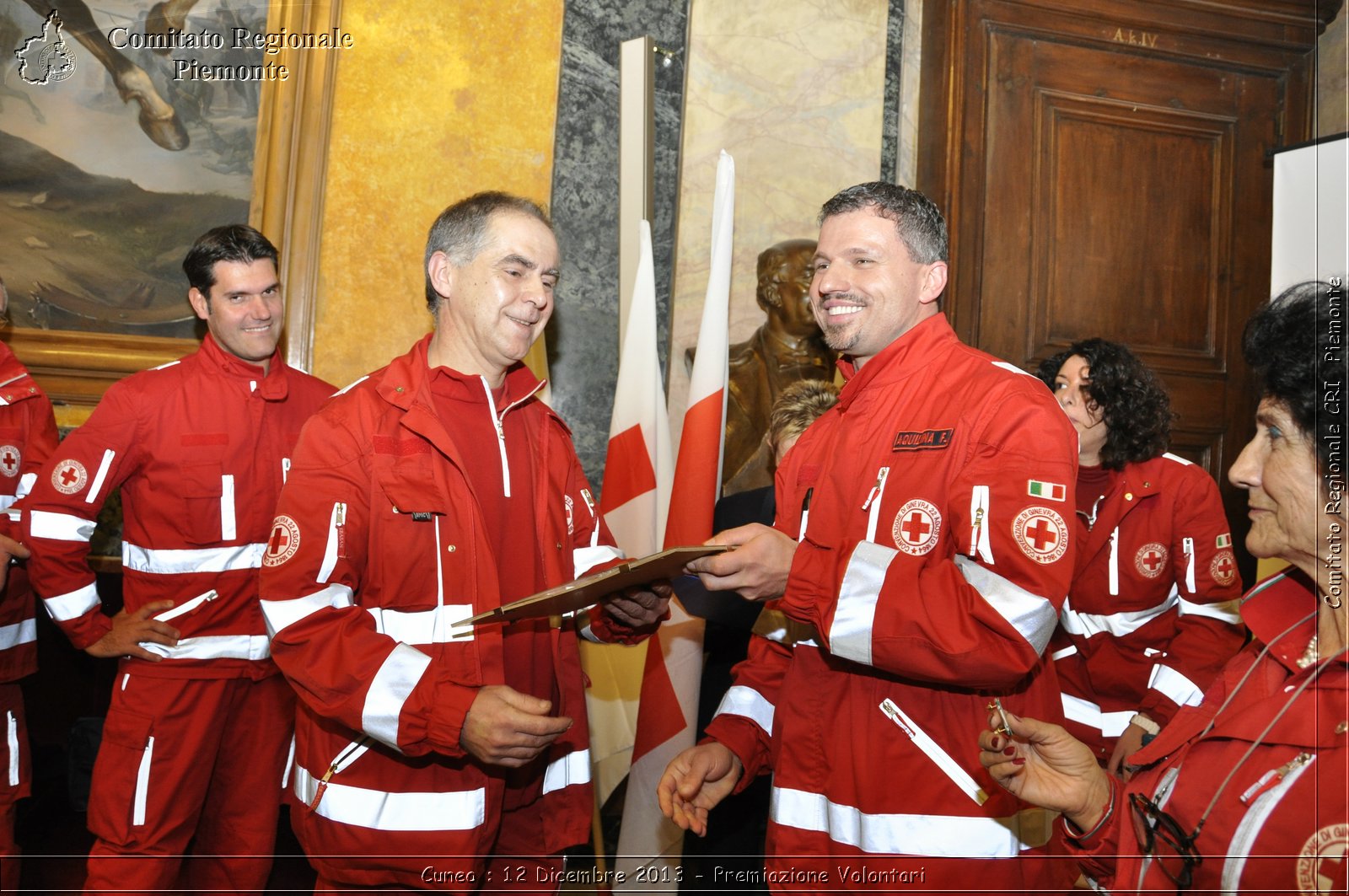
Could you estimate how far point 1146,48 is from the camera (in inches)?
186

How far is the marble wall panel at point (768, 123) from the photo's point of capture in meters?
4.25

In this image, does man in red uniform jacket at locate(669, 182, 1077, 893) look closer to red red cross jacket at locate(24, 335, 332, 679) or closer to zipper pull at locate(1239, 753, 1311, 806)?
zipper pull at locate(1239, 753, 1311, 806)

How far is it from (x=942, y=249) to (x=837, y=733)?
102 centimetres

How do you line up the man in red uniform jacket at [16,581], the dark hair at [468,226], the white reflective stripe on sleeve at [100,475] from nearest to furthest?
the dark hair at [468,226] < the white reflective stripe on sleeve at [100,475] < the man in red uniform jacket at [16,581]

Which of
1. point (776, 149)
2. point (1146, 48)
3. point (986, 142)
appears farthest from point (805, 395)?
point (1146, 48)

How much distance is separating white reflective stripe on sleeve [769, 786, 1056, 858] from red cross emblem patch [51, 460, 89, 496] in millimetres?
2366

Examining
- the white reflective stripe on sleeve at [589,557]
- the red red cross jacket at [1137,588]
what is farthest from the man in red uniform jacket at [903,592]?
the red red cross jacket at [1137,588]

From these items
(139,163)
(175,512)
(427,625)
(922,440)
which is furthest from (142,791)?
(922,440)

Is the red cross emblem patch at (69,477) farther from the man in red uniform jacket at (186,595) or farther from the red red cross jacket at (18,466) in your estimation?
the red red cross jacket at (18,466)

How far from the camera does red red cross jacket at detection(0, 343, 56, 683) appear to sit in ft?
10.5

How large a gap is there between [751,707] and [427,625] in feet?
2.30

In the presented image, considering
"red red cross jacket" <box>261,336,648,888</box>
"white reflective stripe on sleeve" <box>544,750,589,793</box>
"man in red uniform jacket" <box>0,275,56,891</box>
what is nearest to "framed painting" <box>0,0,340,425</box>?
"man in red uniform jacket" <box>0,275,56,891</box>

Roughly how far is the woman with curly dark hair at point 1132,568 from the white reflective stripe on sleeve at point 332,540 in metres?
2.23

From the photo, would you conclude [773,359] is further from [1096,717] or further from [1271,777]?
[1271,777]
